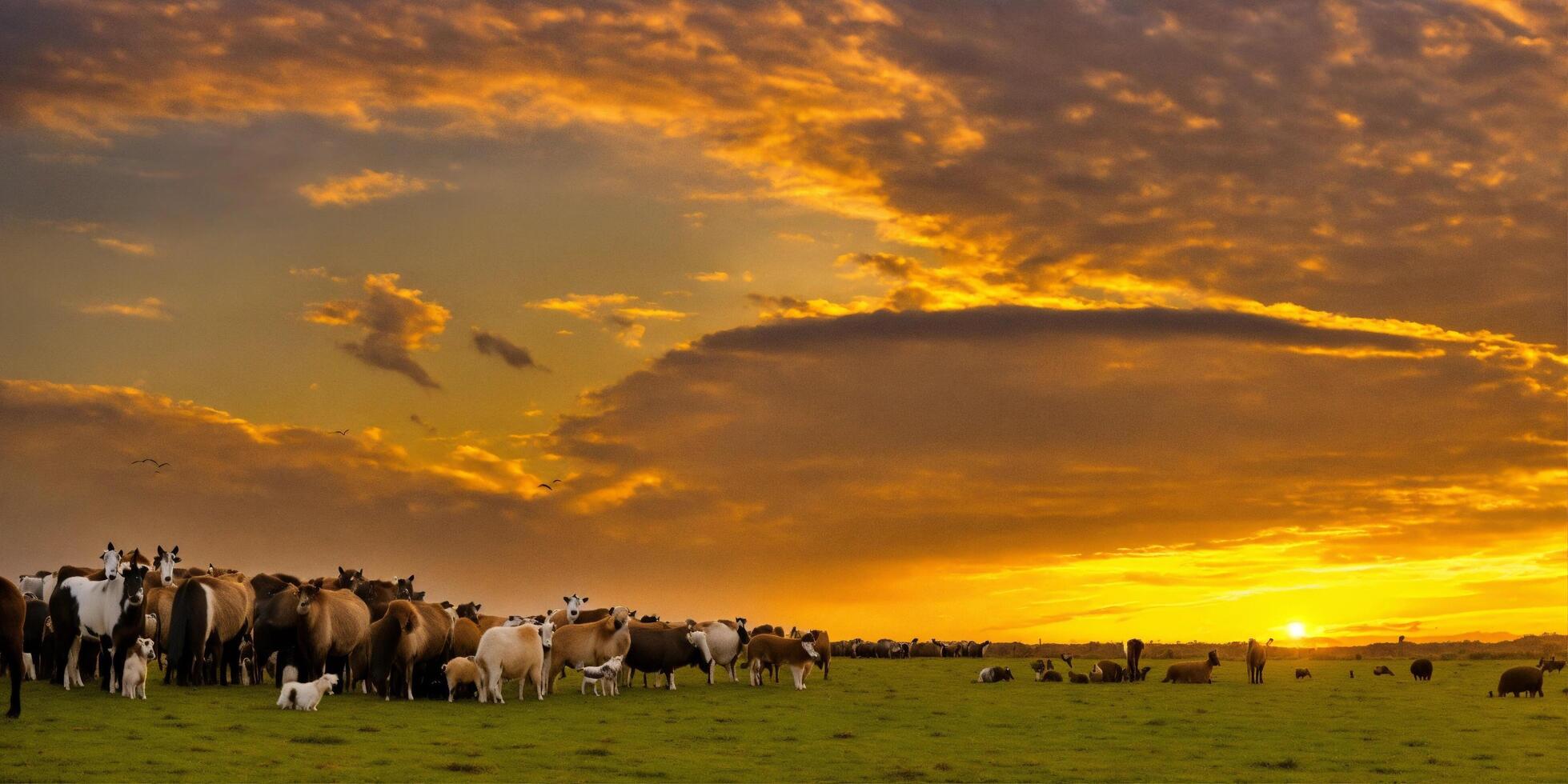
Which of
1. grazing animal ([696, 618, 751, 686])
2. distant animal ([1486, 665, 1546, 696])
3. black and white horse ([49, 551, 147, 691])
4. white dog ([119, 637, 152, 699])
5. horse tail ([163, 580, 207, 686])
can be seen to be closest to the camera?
white dog ([119, 637, 152, 699])

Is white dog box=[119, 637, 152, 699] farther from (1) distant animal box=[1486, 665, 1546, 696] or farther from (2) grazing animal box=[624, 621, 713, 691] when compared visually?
(1) distant animal box=[1486, 665, 1546, 696]

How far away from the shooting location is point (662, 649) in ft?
135

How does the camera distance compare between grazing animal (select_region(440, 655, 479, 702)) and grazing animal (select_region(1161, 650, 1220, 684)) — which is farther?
grazing animal (select_region(1161, 650, 1220, 684))

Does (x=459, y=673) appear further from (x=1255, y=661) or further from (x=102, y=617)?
(x=1255, y=661)

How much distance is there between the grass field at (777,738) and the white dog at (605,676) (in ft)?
2.52

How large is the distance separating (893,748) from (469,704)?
35.8 ft

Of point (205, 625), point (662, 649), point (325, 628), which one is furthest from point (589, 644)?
point (205, 625)

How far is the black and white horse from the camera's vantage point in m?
31.1

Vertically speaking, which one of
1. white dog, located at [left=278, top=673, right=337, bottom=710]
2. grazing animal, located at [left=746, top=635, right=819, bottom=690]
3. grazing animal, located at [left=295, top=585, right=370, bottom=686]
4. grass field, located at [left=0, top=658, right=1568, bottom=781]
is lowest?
grass field, located at [left=0, top=658, right=1568, bottom=781]

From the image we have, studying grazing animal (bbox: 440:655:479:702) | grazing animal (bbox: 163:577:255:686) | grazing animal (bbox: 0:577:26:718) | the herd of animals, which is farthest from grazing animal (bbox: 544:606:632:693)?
grazing animal (bbox: 0:577:26:718)

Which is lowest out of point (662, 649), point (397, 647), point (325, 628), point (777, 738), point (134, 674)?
point (777, 738)

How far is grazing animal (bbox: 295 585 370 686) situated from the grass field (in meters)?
1.43

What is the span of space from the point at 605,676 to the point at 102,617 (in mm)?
12580

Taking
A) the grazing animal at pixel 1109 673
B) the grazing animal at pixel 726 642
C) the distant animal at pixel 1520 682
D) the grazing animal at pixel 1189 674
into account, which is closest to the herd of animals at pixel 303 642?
the grazing animal at pixel 726 642
